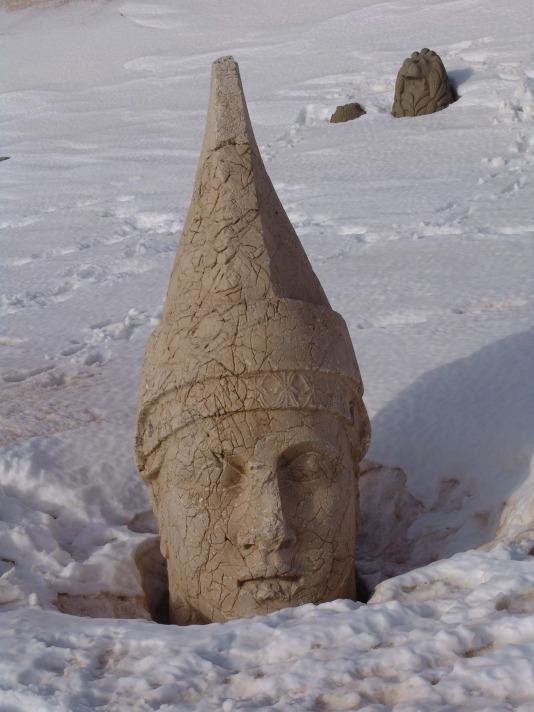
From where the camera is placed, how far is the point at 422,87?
415 inches

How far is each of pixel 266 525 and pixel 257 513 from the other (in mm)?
51

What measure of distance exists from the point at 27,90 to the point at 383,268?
996 cm

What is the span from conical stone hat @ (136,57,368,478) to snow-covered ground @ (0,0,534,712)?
688 millimetres

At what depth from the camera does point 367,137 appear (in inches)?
399

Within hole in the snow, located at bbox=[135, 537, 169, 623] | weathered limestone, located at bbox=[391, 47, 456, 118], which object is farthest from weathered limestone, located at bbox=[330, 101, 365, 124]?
hole in the snow, located at bbox=[135, 537, 169, 623]

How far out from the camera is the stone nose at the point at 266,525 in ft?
10.6

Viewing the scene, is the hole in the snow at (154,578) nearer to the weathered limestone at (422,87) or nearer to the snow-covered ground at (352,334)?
the snow-covered ground at (352,334)

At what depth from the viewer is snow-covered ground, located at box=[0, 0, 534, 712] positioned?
2.72 metres

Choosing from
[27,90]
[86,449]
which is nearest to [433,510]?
[86,449]

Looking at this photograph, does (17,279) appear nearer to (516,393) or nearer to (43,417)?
(43,417)

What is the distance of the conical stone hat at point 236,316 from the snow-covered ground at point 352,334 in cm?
69

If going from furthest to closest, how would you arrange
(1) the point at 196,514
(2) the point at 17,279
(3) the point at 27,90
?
(3) the point at 27,90, (2) the point at 17,279, (1) the point at 196,514

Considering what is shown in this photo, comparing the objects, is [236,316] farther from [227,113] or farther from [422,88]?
[422,88]

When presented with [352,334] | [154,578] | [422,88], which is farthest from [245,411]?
[422,88]
